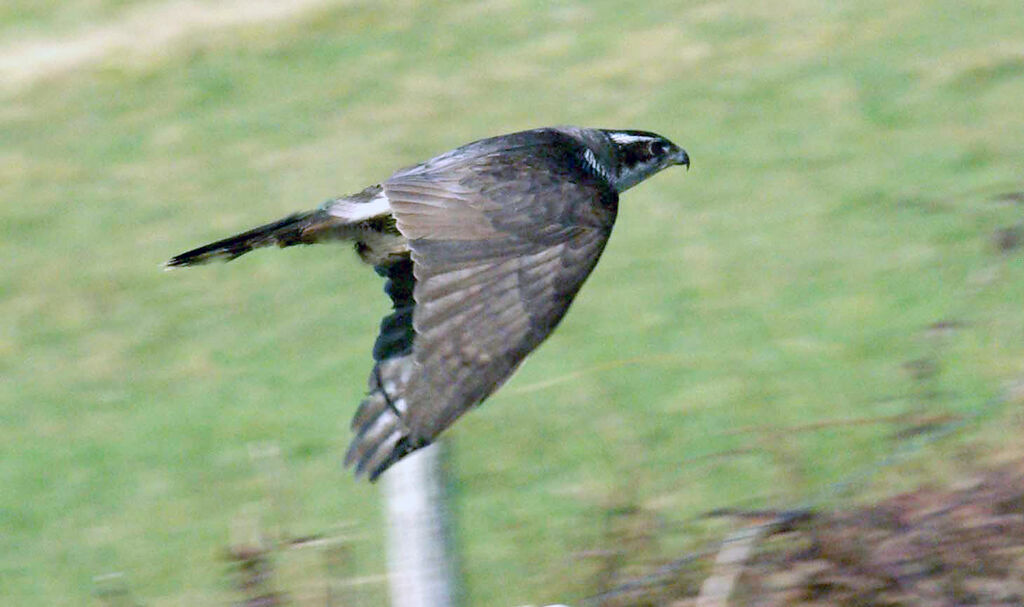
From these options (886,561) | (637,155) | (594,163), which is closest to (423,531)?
(886,561)

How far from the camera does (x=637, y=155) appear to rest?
5734 mm

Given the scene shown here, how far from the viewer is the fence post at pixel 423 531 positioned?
3930mm

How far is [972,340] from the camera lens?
7344 millimetres

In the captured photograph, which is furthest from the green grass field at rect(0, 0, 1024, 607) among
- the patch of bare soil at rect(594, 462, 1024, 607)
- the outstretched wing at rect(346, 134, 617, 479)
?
the outstretched wing at rect(346, 134, 617, 479)

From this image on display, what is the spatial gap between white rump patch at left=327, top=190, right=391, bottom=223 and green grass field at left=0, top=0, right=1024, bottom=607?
1.14 metres

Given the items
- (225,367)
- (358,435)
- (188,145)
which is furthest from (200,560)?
(188,145)

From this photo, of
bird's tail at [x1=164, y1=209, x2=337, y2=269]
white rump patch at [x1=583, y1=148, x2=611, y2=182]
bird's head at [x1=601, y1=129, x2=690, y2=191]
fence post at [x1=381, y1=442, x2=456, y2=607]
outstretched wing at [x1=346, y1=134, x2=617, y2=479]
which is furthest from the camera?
bird's head at [x1=601, y1=129, x2=690, y2=191]

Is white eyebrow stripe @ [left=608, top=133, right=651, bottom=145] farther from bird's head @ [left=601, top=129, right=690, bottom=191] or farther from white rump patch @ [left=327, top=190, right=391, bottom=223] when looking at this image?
white rump patch @ [left=327, top=190, right=391, bottom=223]

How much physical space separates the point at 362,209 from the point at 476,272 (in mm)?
678

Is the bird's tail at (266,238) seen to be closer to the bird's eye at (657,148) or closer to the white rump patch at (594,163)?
the white rump patch at (594,163)

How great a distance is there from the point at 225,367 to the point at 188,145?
346cm

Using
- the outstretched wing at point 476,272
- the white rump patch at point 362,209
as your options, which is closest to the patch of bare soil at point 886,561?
the outstretched wing at point 476,272

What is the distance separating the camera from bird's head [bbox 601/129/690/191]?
565cm

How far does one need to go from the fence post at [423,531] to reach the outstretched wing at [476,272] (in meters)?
0.07
